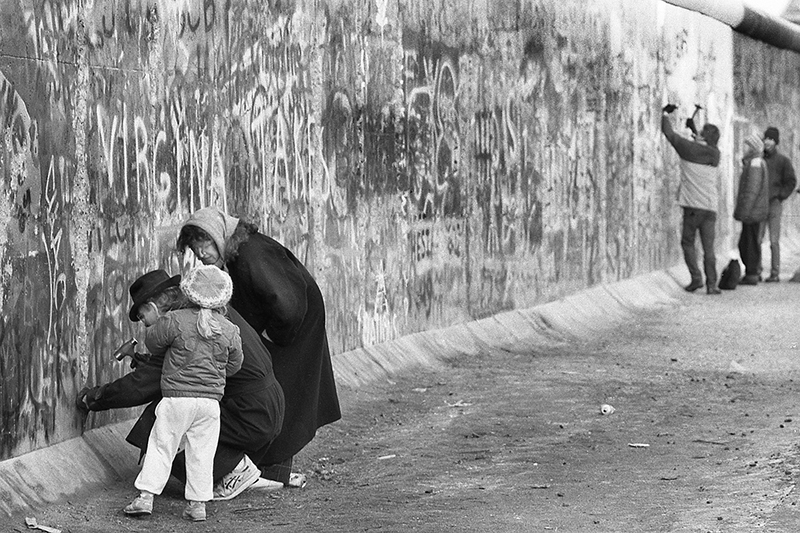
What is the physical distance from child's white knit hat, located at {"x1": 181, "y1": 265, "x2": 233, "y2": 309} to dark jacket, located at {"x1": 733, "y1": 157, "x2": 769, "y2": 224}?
12227 millimetres

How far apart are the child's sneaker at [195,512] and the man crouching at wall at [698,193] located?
10.5m

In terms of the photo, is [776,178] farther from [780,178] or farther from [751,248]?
[751,248]

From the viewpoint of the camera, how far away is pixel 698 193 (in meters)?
15.7

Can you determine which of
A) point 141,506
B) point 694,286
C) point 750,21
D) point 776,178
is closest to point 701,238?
point 694,286

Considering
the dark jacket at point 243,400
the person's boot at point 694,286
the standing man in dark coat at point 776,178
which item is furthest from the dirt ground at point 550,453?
the standing man in dark coat at point 776,178

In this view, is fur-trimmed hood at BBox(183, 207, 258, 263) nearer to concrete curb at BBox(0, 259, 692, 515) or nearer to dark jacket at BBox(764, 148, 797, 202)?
concrete curb at BBox(0, 259, 692, 515)

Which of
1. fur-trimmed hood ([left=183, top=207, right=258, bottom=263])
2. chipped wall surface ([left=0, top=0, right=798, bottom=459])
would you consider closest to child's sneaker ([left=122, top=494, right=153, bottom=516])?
chipped wall surface ([left=0, top=0, right=798, bottom=459])

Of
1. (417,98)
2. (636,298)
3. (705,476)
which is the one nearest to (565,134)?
(636,298)

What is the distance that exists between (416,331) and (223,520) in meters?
4.70

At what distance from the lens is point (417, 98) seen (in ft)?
34.7

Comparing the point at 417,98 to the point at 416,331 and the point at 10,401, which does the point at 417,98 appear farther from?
the point at 10,401

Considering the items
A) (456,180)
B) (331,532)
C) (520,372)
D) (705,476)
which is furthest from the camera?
(456,180)

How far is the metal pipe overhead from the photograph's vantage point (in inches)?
714

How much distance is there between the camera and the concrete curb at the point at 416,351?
20.1 feet
